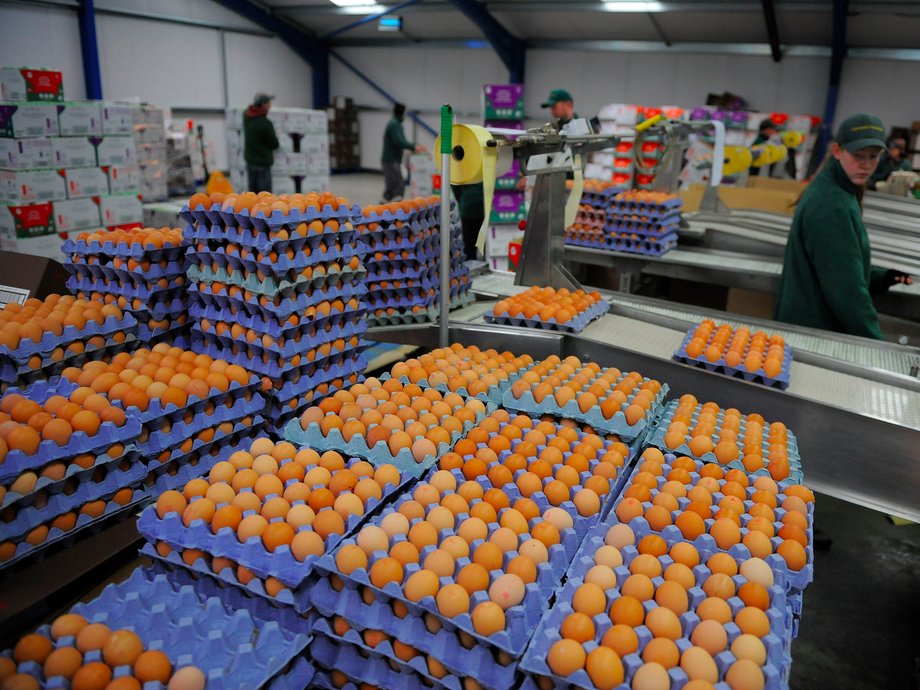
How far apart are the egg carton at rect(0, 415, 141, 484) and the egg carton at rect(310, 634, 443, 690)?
979 mm

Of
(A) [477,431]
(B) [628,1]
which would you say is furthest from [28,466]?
(B) [628,1]

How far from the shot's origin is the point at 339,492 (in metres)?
1.74

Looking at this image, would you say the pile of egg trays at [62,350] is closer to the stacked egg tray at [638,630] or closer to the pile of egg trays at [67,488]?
the pile of egg trays at [67,488]

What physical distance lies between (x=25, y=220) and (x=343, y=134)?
1438 cm

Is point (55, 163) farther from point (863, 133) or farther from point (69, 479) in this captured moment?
point (863, 133)

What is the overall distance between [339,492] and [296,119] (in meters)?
10.6

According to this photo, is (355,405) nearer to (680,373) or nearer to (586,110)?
(680,373)

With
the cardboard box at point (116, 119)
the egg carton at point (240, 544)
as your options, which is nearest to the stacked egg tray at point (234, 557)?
the egg carton at point (240, 544)

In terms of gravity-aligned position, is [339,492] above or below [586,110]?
below

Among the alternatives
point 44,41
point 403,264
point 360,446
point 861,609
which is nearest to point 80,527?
point 360,446

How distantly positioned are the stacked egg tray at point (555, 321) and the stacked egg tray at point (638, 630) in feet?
5.65

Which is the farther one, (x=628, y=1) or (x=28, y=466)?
(x=628, y=1)

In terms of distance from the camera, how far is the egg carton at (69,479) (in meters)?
1.77

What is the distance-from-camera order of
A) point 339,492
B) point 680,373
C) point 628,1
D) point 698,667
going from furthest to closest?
point 628,1 < point 680,373 < point 339,492 < point 698,667
